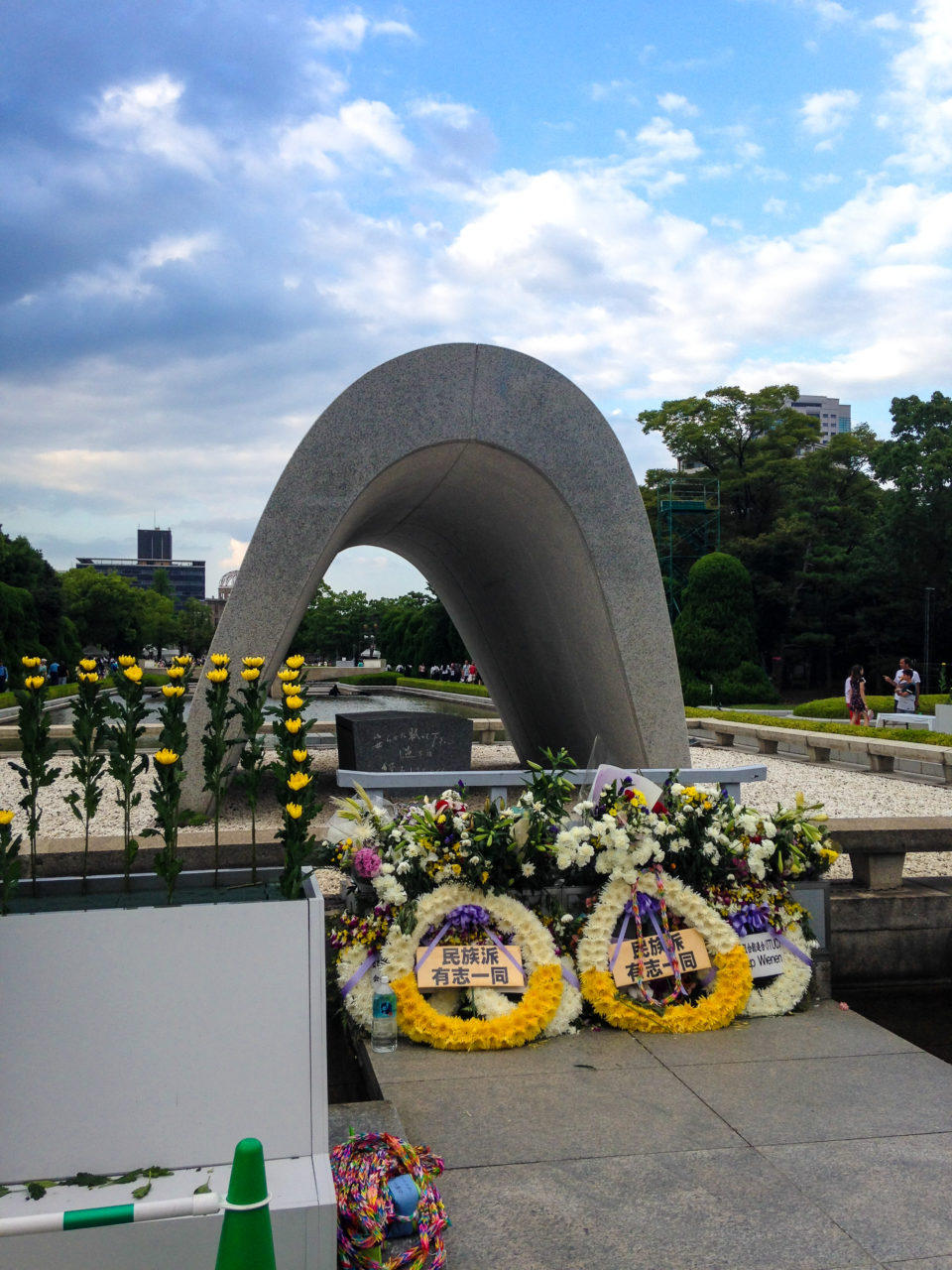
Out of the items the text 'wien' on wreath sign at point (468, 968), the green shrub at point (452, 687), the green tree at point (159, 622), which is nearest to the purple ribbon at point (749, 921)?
the text 'wien' on wreath sign at point (468, 968)

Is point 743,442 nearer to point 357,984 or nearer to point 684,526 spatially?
point 684,526

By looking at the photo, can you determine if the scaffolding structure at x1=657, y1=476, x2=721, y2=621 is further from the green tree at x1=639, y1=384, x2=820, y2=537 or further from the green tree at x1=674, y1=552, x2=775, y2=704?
the green tree at x1=674, y1=552, x2=775, y2=704

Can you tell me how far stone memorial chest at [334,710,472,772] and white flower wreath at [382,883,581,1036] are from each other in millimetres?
6161

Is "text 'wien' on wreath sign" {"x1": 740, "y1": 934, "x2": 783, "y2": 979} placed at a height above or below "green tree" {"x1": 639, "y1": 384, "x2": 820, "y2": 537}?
below

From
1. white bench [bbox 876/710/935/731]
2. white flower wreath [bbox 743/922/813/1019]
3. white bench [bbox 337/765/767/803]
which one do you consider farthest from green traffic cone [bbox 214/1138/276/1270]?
white bench [bbox 876/710/935/731]

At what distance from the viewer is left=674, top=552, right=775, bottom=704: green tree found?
34.6 meters

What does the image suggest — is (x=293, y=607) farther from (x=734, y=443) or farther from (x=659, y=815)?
(x=734, y=443)

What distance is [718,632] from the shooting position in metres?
35.1

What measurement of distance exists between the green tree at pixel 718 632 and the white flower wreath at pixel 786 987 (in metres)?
29.4

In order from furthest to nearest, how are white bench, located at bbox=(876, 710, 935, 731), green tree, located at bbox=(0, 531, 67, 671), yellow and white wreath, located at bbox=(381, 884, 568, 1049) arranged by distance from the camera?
green tree, located at bbox=(0, 531, 67, 671), white bench, located at bbox=(876, 710, 935, 731), yellow and white wreath, located at bbox=(381, 884, 568, 1049)

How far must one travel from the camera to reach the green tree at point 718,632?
113ft

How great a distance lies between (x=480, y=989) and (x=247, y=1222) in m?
2.55

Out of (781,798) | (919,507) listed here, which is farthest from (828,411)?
(781,798)

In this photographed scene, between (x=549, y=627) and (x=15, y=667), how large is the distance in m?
7.70
